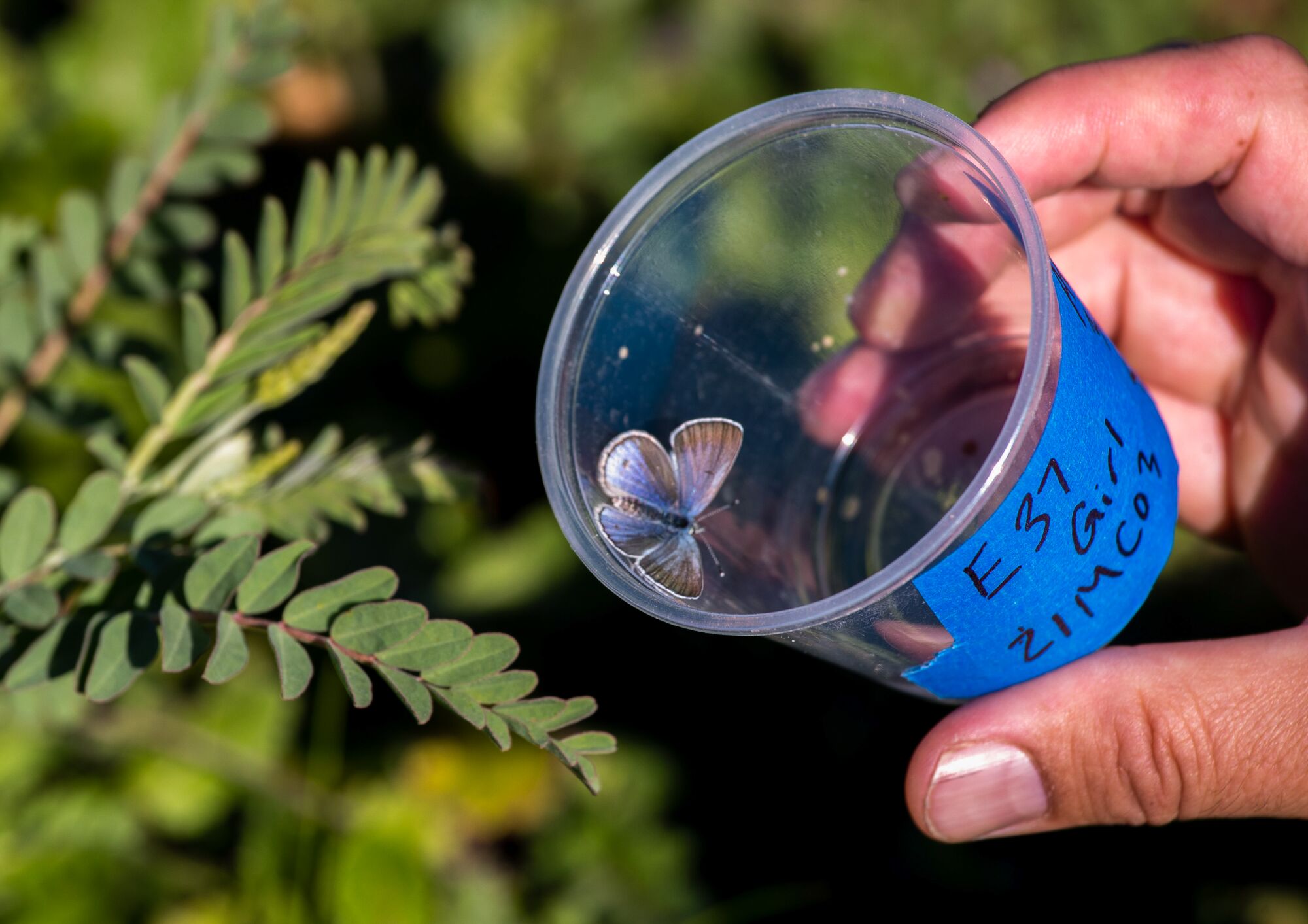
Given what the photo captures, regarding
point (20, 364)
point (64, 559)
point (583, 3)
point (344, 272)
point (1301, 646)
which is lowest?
point (1301, 646)

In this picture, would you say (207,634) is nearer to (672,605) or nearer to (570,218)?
(672,605)

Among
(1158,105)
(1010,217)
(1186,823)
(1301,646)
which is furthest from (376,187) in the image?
(1186,823)

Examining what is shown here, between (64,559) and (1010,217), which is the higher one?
(1010,217)

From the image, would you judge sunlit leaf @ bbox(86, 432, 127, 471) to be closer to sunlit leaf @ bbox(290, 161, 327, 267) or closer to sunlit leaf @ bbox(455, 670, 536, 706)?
sunlit leaf @ bbox(290, 161, 327, 267)

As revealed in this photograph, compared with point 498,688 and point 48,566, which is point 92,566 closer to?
point 48,566

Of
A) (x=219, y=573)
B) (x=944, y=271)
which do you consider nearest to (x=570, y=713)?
(x=219, y=573)

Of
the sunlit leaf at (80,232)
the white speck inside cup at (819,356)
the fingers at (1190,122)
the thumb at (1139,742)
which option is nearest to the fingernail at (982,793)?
the thumb at (1139,742)
